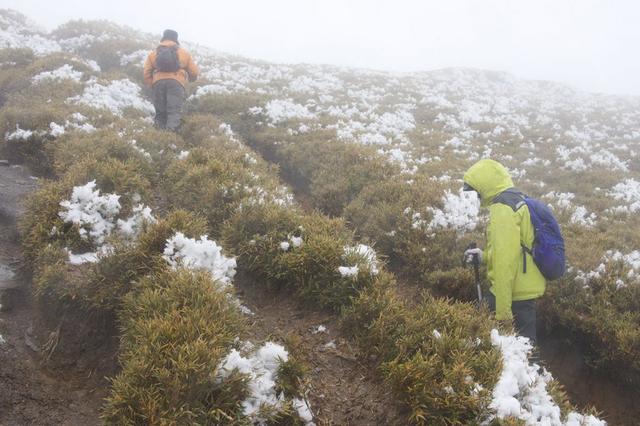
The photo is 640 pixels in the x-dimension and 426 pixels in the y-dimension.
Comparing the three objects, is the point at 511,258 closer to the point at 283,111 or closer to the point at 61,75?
the point at 283,111

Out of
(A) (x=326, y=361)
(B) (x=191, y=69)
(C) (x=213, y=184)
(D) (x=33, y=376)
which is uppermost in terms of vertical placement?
(B) (x=191, y=69)

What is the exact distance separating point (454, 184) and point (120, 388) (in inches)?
345

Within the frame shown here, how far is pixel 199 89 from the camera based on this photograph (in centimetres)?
1580

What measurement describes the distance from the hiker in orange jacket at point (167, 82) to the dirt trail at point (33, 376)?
296 inches

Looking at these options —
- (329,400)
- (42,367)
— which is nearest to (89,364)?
(42,367)

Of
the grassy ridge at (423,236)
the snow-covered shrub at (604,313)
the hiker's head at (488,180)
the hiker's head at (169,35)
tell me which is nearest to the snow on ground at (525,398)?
the hiker's head at (488,180)

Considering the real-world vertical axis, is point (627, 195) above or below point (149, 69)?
below

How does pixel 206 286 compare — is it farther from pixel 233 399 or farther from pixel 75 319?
pixel 75 319

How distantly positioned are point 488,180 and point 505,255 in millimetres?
1108

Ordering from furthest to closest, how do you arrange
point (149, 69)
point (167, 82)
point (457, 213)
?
point (149, 69), point (167, 82), point (457, 213)

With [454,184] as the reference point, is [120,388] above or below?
below

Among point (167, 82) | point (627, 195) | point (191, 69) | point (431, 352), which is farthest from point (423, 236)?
point (191, 69)

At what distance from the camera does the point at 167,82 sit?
12461 millimetres

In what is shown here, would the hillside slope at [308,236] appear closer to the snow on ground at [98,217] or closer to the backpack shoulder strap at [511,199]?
the snow on ground at [98,217]
